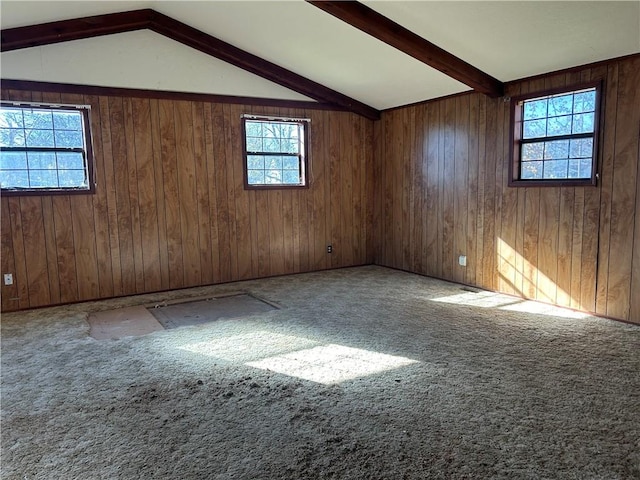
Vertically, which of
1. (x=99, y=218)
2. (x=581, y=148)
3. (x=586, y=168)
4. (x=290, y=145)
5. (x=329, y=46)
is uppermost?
(x=329, y=46)

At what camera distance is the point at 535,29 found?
3.68 m

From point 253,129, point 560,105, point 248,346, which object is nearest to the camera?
point 248,346

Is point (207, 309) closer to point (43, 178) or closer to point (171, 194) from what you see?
point (171, 194)

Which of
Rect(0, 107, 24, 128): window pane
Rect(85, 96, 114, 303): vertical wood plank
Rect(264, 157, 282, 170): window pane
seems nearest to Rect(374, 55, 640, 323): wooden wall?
Rect(264, 157, 282, 170): window pane

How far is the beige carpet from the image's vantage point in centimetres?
201

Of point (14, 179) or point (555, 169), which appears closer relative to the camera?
point (555, 169)

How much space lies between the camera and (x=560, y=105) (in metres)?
4.35

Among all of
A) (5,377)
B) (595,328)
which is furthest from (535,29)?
(5,377)

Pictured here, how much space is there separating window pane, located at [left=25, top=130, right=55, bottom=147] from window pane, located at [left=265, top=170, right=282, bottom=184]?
2.51m

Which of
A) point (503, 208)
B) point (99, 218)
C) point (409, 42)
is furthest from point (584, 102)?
point (99, 218)

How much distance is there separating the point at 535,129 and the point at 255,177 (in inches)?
134

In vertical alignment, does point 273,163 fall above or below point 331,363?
above

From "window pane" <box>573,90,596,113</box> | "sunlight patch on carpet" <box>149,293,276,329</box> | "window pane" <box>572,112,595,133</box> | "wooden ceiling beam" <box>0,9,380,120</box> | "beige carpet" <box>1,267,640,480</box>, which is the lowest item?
"beige carpet" <box>1,267,640,480</box>

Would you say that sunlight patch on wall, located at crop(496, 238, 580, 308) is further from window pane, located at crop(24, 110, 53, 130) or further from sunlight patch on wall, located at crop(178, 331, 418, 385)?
window pane, located at crop(24, 110, 53, 130)
